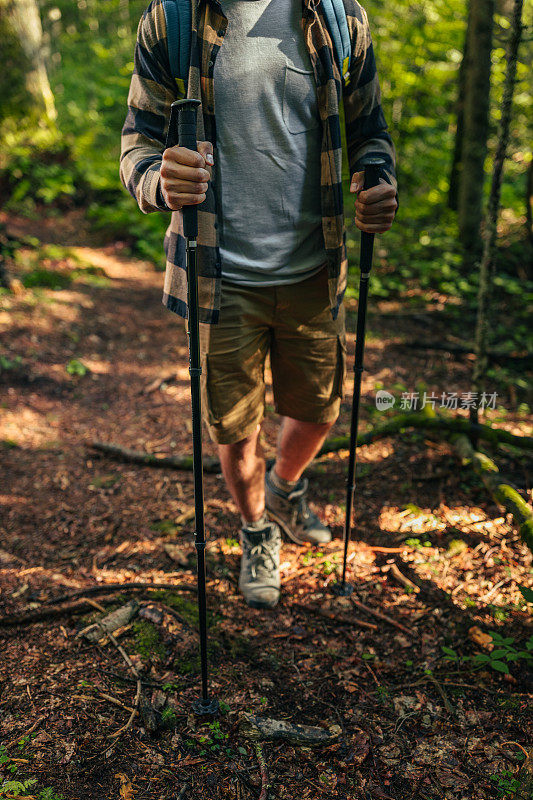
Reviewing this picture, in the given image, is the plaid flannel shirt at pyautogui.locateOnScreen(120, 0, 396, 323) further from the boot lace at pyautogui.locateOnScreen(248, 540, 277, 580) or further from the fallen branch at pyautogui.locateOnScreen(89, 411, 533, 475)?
the fallen branch at pyautogui.locateOnScreen(89, 411, 533, 475)

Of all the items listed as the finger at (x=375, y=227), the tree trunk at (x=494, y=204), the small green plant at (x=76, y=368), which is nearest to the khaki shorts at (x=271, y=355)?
the finger at (x=375, y=227)

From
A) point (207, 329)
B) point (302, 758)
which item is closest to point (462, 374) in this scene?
point (207, 329)

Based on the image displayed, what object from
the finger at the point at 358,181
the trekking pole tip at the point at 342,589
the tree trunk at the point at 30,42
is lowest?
the trekking pole tip at the point at 342,589

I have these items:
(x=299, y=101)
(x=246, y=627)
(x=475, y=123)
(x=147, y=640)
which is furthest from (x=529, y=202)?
(x=147, y=640)

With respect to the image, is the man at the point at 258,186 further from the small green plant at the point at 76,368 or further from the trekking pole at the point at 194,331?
the small green plant at the point at 76,368

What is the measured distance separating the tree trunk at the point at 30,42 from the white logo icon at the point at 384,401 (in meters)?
7.79

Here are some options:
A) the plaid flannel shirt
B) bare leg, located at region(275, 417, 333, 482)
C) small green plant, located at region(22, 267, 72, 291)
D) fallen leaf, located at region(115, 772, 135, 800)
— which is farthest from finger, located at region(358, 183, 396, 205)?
small green plant, located at region(22, 267, 72, 291)

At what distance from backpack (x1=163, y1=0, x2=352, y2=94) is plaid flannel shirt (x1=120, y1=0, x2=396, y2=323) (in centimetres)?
2

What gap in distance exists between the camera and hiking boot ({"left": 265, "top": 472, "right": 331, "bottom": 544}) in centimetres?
325

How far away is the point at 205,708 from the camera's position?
216 centimetres

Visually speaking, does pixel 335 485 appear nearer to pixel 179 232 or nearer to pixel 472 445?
pixel 472 445

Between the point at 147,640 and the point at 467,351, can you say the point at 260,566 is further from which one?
the point at 467,351

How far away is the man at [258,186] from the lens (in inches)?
81.7

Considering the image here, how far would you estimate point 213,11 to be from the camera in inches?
79.4
